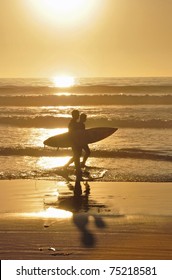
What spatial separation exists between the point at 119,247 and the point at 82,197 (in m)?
4.48

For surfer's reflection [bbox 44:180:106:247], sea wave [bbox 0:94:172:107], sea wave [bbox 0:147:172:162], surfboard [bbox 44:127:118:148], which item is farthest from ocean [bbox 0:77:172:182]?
surfer's reflection [bbox 44:180:106:247]

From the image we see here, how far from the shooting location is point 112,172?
17.3 metres

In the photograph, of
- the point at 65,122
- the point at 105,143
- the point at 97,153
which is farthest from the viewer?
the point at 65,122

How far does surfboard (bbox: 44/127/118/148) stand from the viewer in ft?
47.8

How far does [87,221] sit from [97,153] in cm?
1146

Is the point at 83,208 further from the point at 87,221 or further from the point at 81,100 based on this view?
the point at 81,100

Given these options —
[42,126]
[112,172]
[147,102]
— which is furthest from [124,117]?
[112,172]

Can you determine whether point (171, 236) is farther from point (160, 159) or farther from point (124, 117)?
point (124, 117)

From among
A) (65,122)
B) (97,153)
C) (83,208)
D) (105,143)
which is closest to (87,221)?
(83,208)

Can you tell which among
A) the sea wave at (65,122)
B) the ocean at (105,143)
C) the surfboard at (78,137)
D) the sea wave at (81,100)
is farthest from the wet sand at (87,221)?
the sea wave at (81,100)

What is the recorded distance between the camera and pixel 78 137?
1459 centimetres

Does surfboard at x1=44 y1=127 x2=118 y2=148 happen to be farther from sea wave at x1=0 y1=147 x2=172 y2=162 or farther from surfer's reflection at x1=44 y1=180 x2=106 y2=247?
sea wave at x1=0 y1=147 x2=172 y2=162

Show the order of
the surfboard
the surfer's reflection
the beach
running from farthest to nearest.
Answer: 1. the surfboard
2. the surfer's reflection
3. the beach

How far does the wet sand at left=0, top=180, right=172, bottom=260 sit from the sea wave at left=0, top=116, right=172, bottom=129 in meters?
19.1
